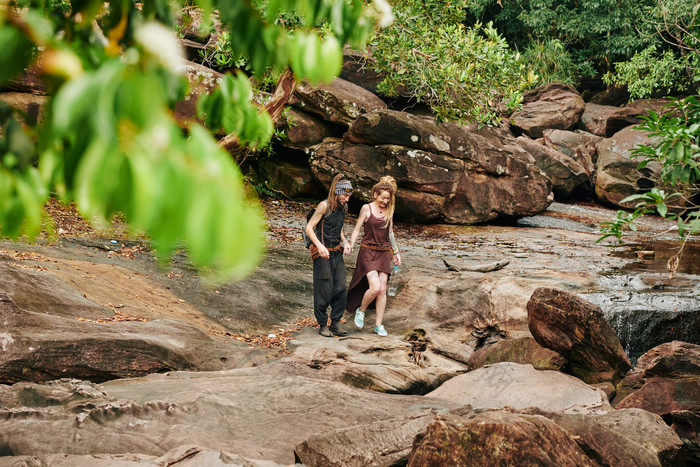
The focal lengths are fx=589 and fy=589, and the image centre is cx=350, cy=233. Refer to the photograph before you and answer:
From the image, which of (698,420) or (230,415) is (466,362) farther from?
(230,415)

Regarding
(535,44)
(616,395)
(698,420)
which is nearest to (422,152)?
(616,395)

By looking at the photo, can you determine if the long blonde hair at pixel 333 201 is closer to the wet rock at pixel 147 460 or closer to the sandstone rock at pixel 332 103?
the wet rock at pixel 147 460

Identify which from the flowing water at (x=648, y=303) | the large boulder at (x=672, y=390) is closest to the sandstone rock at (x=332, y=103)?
the flowing water at (x=648, y=303)

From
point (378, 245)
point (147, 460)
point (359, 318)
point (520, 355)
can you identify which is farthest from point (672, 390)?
point (147, 460)

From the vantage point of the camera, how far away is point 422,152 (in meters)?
16.6

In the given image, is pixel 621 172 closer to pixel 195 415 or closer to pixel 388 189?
pixel 388 189

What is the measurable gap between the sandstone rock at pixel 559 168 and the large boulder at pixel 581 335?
1604 centimetres

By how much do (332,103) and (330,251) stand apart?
10296mm

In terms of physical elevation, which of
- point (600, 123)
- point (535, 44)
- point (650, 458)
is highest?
point (535, 44)

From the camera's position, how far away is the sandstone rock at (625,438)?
12.3ft

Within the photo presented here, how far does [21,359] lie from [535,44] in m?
29.3

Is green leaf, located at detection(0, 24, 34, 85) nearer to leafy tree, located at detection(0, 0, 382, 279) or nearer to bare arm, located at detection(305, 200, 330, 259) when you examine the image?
leafy tree, located at detection(0, 0, 382, 279)

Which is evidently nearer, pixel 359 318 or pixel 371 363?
pixel 371 363

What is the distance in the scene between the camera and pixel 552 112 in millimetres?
25922
